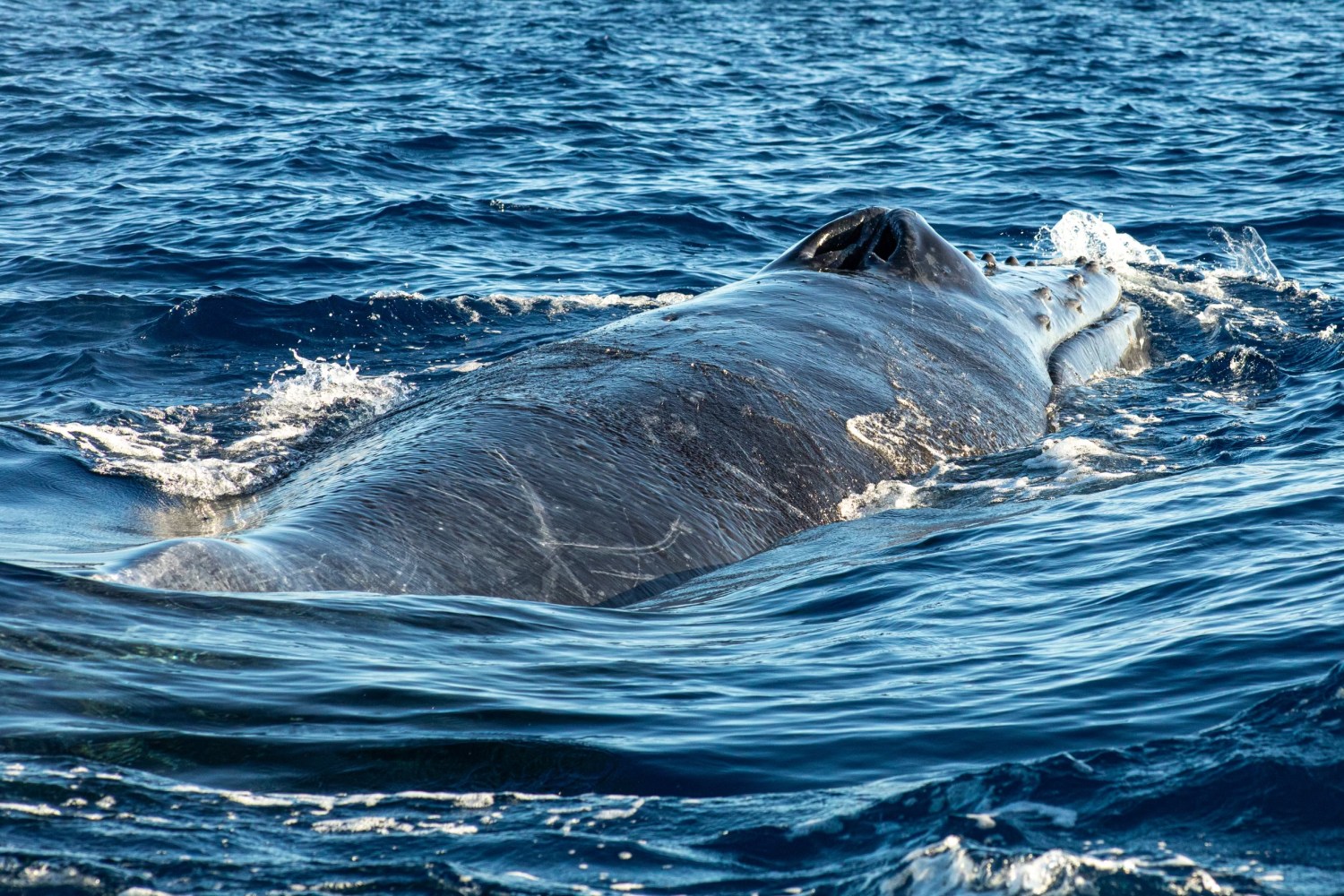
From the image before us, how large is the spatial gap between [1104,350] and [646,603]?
25.8 feet

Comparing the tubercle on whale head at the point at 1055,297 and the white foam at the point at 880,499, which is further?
the tubercle on whale head at the point at 1055,297

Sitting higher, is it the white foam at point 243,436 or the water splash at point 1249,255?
the white foam at point 243,436

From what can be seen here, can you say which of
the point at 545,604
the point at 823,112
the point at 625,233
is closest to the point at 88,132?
the point at 625,233

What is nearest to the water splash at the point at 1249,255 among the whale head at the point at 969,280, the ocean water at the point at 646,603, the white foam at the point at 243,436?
the ocean water at the point at 646,603

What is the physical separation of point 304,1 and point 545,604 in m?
40.7

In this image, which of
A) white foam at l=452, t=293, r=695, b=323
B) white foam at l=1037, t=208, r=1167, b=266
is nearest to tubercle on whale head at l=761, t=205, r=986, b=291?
white foam at l=452, t=293, r=695, b=323

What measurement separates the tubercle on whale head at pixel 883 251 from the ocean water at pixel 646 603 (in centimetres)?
174

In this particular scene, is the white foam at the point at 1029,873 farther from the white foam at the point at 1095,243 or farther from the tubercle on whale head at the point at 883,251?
the white foam at the point at 1095,243

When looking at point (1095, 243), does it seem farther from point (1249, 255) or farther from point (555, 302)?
point (555, 302)

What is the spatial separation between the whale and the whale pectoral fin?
0.19 feet

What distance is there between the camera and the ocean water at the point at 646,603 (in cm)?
432

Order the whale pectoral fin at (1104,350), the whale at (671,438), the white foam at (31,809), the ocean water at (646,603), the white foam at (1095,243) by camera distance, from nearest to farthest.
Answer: the white foam at (31,809) → the ocean water at (646,603) → the whale at (671,438) → the whale pectoral fin at (1104,350) → the white foam at (1095,243)

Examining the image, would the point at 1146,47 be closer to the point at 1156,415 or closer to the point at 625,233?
the point at 625,233

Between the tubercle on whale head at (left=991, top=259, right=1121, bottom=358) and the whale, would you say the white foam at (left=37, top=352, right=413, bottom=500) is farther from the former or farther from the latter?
the tubercle on whale head at (left=991, top=259, right=1121, bottom=358)
